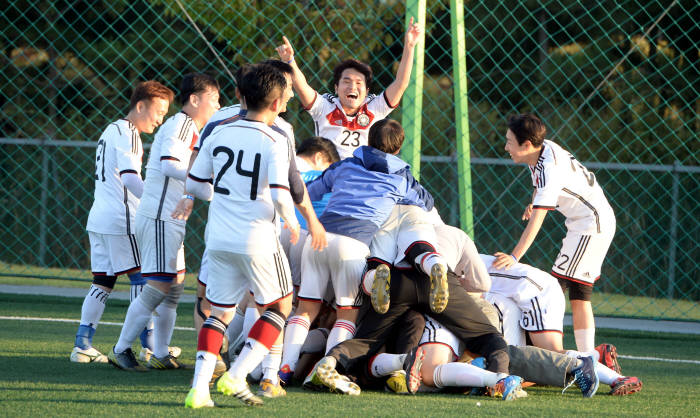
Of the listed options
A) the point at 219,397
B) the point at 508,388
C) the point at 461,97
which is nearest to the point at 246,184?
the point at 219,397

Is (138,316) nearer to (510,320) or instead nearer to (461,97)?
(510,320)

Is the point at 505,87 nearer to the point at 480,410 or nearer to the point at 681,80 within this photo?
the point at 681,80

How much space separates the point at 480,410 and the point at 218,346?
1.16m

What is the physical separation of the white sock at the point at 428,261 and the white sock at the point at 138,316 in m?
1.47

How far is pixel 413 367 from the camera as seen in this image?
13.4 ft

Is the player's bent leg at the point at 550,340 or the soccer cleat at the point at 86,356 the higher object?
the player's bent leg at the point at 550,340

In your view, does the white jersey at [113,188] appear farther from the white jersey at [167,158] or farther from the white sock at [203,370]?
the white sock at [203,370]

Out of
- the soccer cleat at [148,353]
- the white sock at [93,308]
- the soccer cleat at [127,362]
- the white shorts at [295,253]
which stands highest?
the white shorts at [295,253]

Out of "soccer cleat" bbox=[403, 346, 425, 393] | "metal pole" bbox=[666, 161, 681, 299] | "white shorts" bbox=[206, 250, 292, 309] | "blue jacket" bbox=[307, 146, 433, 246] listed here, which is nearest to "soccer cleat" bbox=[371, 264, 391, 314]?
"soccer cleat" bbox=[403, 346, 425, 393]

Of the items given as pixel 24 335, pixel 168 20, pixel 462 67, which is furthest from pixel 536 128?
pixel 168 20

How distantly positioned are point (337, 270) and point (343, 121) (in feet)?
5.55

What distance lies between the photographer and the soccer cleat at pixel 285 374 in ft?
14.1

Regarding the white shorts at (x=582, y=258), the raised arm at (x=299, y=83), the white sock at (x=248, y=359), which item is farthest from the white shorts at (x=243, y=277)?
the white shorts at (x=582, y=258)

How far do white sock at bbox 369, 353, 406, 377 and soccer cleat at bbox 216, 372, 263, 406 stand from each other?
2.61ft
